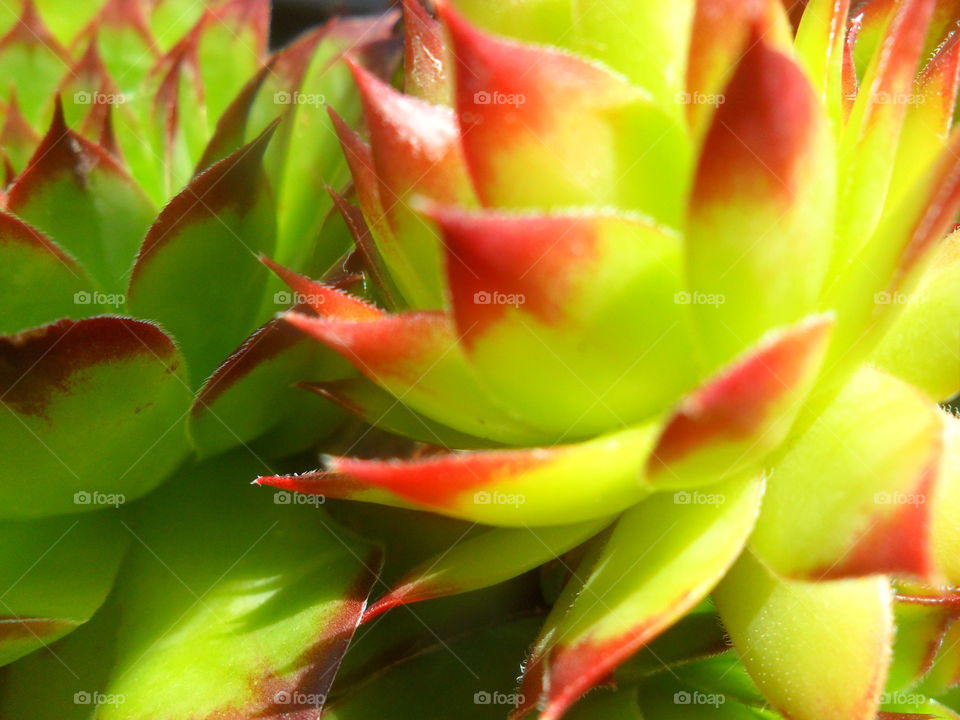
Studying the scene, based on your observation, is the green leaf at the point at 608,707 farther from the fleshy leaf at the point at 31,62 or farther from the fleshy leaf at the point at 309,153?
the fleshy leaf at the point at 31,62

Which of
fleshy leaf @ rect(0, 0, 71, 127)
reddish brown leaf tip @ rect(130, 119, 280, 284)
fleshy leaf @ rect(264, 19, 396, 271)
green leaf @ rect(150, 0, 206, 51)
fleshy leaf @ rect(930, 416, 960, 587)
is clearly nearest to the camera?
fleshy leaf @ rect(930, 416, 960, 587)

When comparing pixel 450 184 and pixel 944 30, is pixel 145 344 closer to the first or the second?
pixel 450 184
